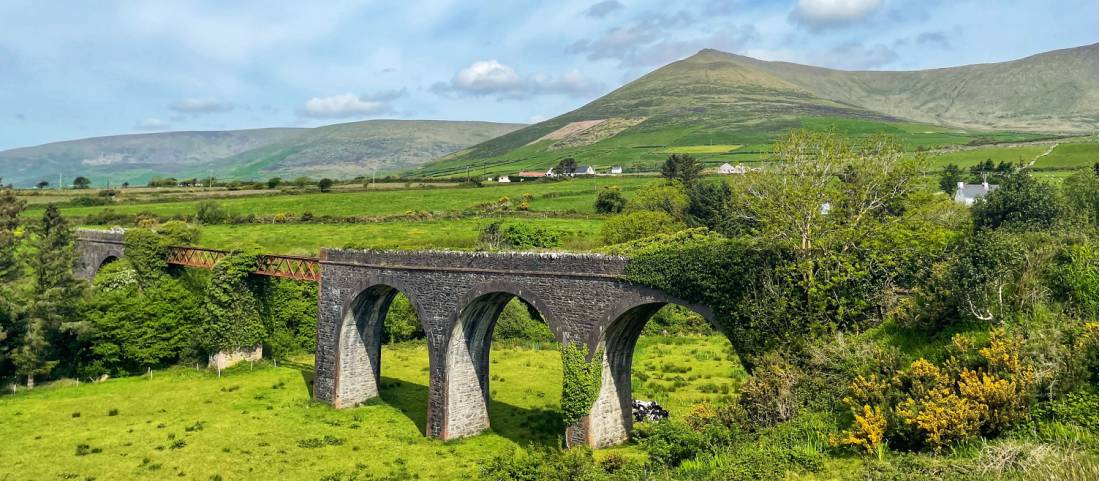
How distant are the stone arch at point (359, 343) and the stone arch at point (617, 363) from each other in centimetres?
1242

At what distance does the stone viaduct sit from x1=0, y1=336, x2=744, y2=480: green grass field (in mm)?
1398

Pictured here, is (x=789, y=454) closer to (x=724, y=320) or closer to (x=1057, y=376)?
(x=1057, y=376)

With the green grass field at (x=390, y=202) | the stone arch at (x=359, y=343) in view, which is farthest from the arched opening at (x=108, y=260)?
the stone arch at (x=359, y=343)

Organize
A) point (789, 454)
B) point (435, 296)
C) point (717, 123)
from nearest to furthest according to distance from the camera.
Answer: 1. point (789, 454)
2. point (435, 296)
3. point (717, 123)

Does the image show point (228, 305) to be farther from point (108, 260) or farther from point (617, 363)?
point (617, 363)

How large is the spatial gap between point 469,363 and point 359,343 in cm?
787

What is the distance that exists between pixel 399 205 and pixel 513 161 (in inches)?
4193

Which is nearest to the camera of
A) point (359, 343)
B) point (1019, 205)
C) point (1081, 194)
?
point (359, 343)

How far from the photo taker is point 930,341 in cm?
1816

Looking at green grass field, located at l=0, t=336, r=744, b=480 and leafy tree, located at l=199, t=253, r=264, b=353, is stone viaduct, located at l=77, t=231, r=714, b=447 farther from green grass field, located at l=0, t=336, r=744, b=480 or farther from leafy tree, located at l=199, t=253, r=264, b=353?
leafy tree, located at l=199, t=253, r=264, b=353

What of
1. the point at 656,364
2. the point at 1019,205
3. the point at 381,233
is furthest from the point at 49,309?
the point at 1019,205

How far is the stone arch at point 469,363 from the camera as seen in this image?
28.6 meters

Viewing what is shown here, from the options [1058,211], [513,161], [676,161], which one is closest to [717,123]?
[513,161]

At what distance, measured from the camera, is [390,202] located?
289ft
